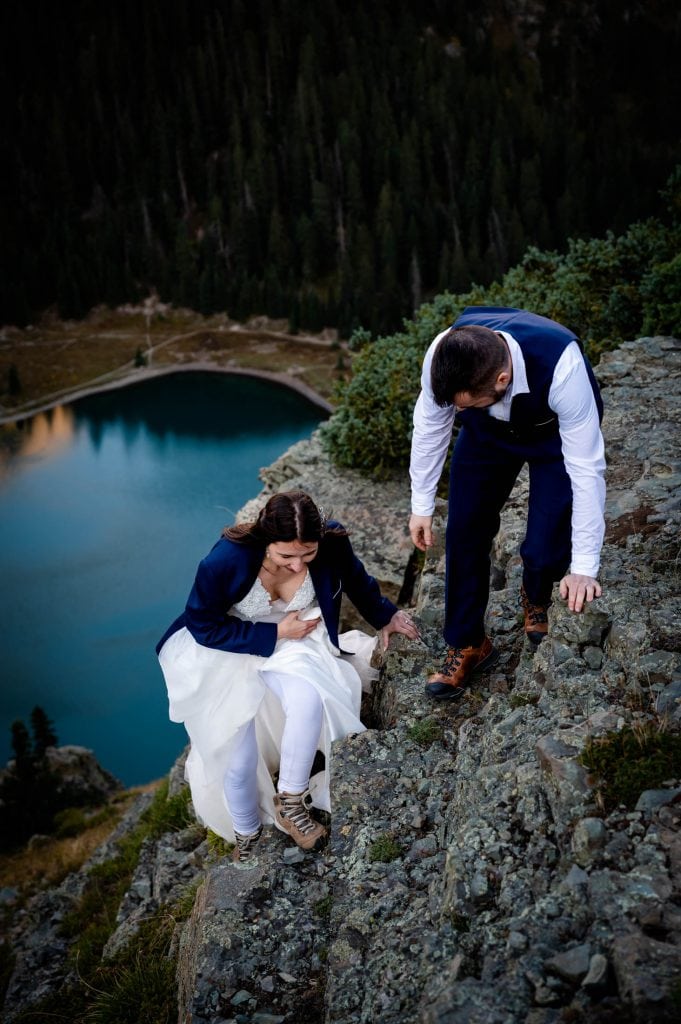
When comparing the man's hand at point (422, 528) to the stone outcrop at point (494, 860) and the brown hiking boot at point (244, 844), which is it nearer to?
the stone outcrop at point (494, 860)

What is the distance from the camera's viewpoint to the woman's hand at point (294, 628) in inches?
248

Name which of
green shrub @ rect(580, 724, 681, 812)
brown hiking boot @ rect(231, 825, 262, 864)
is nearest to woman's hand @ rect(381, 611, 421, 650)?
brown hiking boot @ rect(231, 825, 262, 864)

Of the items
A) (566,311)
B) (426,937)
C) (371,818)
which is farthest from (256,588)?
(566,311)

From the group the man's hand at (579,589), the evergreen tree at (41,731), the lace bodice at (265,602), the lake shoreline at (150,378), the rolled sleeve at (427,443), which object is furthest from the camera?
the lake shoreline at (150,378)

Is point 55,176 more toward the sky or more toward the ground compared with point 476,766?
more toward the sky

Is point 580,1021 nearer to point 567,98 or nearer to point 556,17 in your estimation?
point 567,98

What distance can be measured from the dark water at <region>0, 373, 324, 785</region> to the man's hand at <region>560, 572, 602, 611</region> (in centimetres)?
3232

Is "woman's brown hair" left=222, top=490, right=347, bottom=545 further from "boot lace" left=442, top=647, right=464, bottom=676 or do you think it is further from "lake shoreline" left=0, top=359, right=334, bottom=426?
"lake shoreline" left=0, top=359, right=334, bottom=426

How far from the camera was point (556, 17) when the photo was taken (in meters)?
111

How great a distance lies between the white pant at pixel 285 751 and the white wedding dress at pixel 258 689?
79 millimetres

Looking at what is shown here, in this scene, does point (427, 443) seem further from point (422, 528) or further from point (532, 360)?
point (532, 360)

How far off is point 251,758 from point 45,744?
97.2 feet

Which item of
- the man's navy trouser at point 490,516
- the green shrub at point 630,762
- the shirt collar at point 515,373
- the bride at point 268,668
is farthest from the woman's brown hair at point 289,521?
the green shrub at point 630,762

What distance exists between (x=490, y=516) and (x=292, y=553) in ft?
5.25
